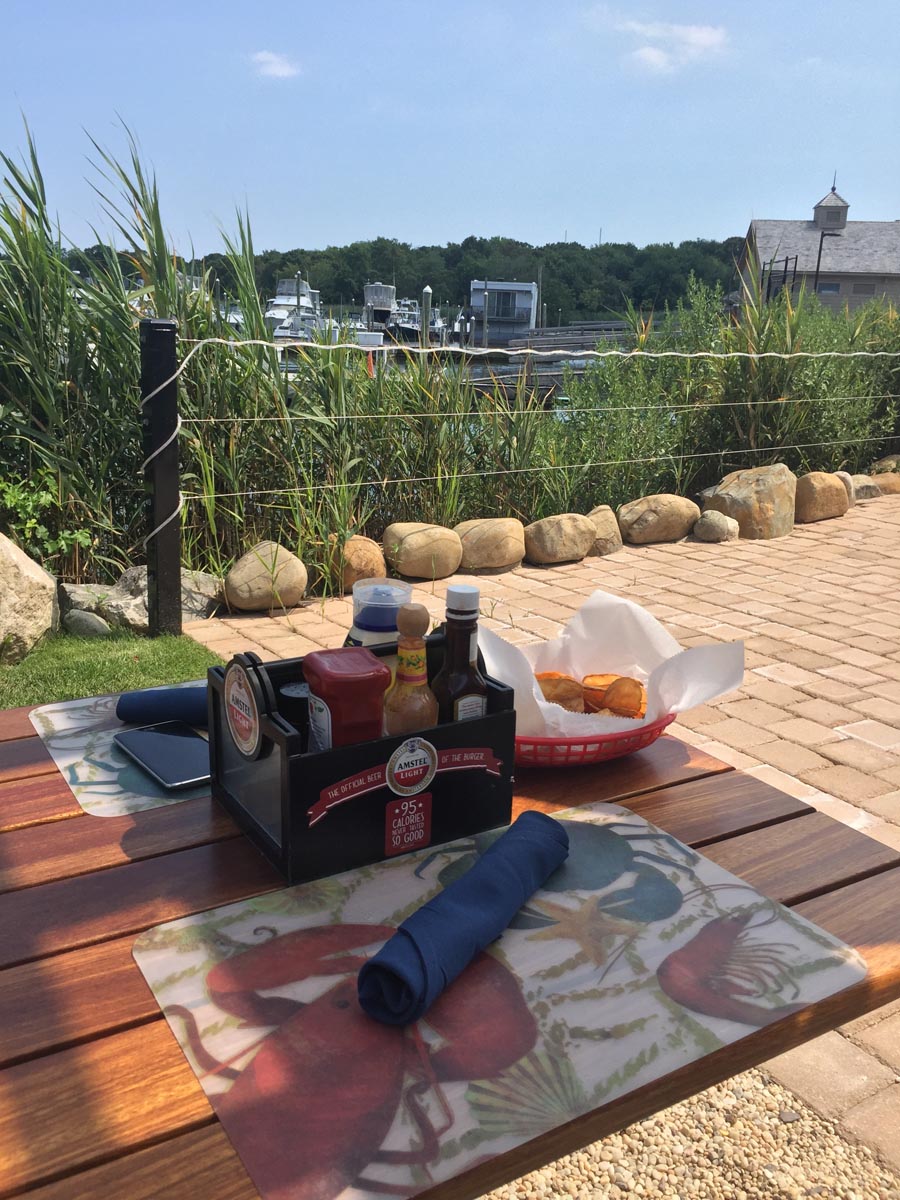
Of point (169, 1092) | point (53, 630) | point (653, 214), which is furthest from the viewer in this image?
point (653, 214)

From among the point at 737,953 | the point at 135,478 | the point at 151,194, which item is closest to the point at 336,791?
the point at 737,953

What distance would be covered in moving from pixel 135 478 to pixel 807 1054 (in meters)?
3.64

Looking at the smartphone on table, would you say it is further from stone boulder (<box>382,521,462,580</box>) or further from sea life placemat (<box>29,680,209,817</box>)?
stone boulder (<box>382,521,462,580</box>)

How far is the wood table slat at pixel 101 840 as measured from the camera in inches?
41.4

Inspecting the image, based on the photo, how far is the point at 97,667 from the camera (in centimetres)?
356

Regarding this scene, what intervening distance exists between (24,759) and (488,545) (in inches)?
162

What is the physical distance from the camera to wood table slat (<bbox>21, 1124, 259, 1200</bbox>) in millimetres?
631

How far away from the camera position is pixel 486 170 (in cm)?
3170

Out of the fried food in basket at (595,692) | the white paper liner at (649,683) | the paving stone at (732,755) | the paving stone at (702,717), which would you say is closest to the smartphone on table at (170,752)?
the white paper liner at (649,683)

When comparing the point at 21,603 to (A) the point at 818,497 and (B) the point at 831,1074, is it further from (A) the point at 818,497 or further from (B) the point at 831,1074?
(A) the point at 818,497

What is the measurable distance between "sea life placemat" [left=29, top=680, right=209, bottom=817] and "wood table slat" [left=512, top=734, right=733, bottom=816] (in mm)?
436

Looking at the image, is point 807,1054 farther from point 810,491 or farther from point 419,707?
point 810,491

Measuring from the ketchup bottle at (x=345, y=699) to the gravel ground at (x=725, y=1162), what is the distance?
0.86 meters

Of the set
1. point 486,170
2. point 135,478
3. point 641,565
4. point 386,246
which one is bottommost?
point 641,565
